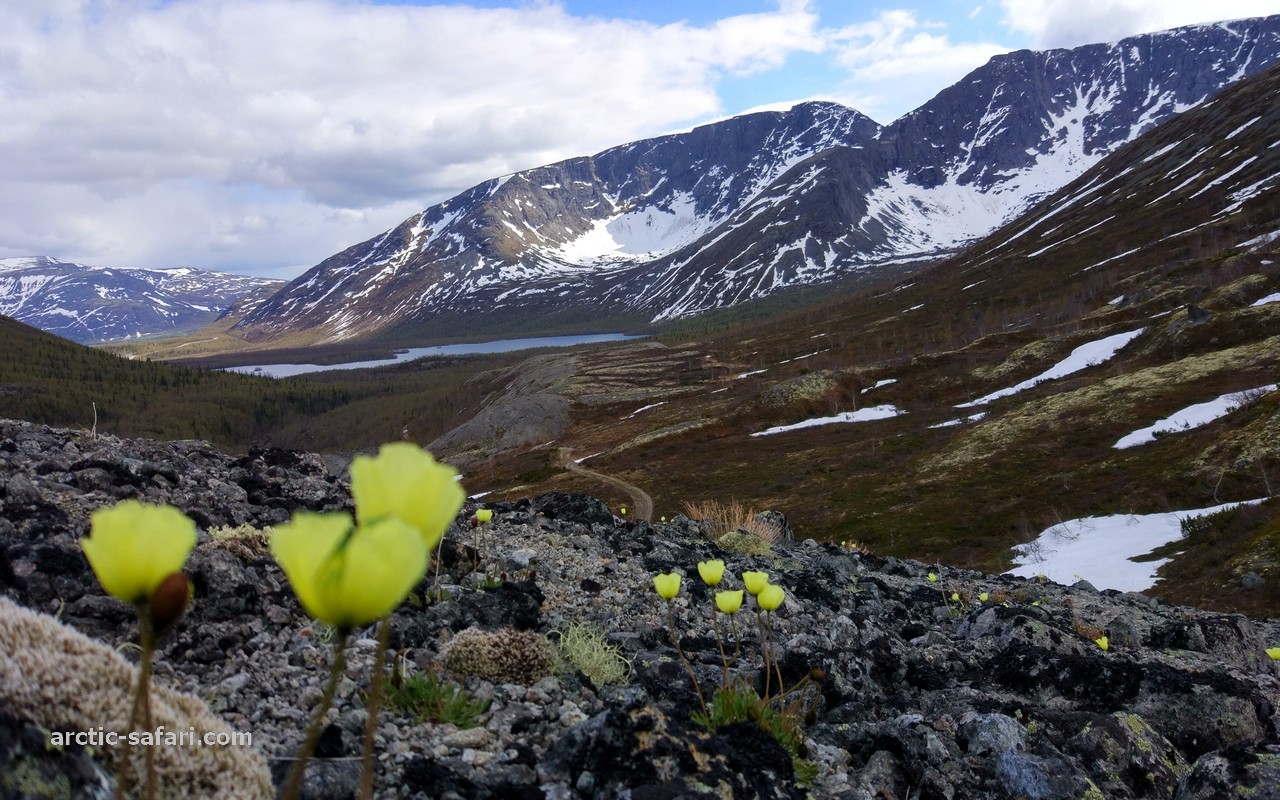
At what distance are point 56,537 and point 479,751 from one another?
4.66 meters

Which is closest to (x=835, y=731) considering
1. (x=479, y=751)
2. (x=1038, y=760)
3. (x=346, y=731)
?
(x=1038, y=760)

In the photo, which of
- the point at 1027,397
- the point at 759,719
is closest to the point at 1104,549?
the point at 759,719

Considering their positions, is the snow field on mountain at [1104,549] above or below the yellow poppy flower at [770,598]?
below

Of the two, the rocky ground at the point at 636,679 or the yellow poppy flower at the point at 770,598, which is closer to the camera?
the rocky ground at the point at 636,679

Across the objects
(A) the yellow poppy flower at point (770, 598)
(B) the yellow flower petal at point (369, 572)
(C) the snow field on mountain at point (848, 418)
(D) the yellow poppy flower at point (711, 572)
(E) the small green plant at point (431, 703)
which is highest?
(B) the yellow flower petal at point (369, 572)

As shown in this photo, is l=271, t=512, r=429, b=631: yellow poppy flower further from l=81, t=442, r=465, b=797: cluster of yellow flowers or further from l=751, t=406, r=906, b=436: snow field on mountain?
l=751, t=406, r=906, b=436: snow field on mountain

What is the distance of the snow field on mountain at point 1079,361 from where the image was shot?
61.1 meters

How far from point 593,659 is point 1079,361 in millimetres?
70530

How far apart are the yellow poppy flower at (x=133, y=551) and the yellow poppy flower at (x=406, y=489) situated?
1.60ft

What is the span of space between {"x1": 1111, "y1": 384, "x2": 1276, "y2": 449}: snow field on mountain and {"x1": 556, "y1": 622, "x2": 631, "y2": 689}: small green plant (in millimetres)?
45695

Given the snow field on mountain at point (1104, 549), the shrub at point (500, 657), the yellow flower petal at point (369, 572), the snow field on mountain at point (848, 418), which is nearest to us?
the yellow flower petal at point (369, 572)

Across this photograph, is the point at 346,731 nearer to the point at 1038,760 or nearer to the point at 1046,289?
the point at 1038,760

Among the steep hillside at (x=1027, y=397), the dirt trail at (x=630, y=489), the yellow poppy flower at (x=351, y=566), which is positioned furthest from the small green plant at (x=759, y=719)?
the dirt trail at (x=630, y=489)

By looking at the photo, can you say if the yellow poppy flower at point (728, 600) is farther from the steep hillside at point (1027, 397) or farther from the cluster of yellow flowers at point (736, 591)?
the steep hillside at point (1027, 397)
